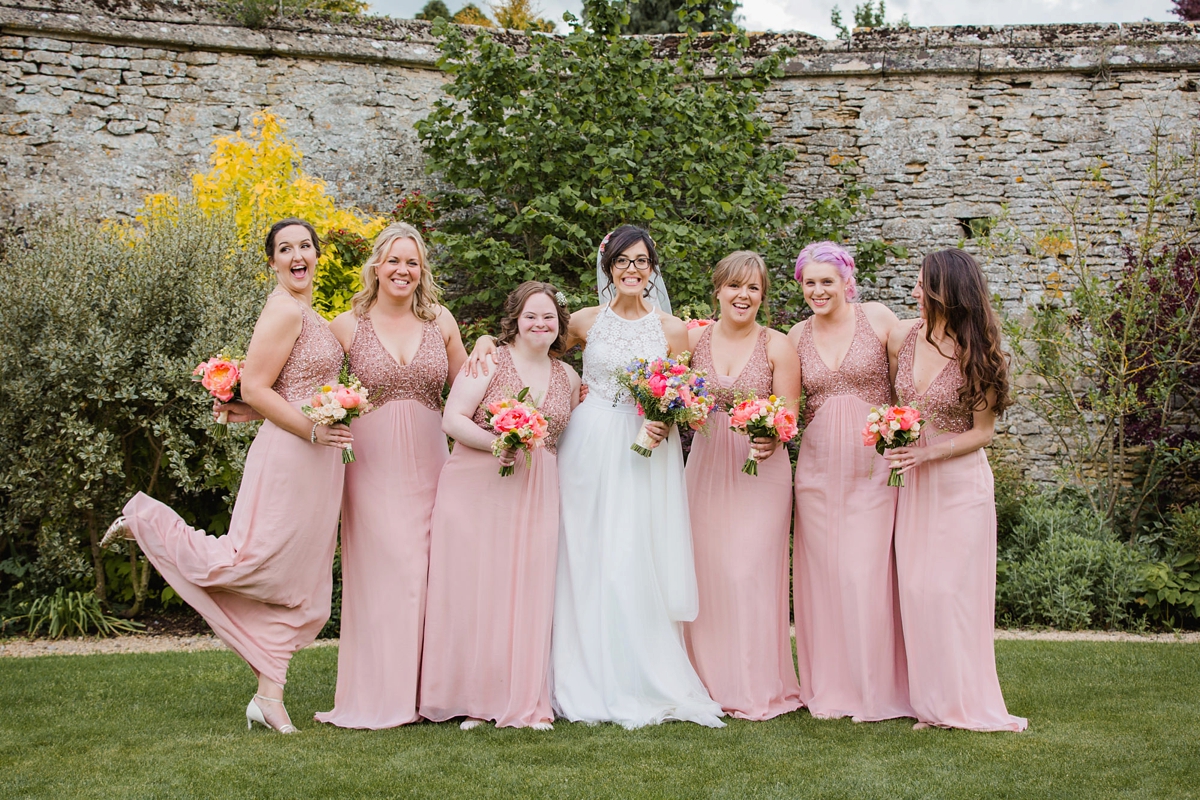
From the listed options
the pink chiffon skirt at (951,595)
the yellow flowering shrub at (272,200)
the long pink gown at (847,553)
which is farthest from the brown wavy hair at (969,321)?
A: the yellow flowering shrub at (272,200)

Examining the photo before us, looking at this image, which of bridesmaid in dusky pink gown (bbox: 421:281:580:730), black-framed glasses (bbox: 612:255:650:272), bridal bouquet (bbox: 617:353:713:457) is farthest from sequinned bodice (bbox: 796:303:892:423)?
bridesmaid in dusky pink gown (bbox: 421:281:580:730)

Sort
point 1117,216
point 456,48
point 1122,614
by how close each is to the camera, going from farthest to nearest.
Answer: point 1117,216
point 456,48
point 1122,614

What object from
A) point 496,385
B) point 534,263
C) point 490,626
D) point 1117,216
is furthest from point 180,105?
point 1117,216

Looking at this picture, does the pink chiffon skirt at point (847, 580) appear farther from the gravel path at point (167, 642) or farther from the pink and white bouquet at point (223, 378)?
the gravel path at point (167, 642)

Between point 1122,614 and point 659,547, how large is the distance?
5.10 metres

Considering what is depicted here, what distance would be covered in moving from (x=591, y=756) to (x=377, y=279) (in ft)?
8.19

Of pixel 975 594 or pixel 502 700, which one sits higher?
pixel 975 594

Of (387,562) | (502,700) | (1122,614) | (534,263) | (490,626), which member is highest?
(534,263)

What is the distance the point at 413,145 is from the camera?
10.6 m

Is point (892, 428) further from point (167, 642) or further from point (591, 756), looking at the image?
point (167, 642)

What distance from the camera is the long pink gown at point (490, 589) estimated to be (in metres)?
4.82

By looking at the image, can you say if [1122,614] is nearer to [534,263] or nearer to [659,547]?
[659,547]

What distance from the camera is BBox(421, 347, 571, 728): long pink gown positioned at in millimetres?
4820

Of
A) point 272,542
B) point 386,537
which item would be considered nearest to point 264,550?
point 272,542
